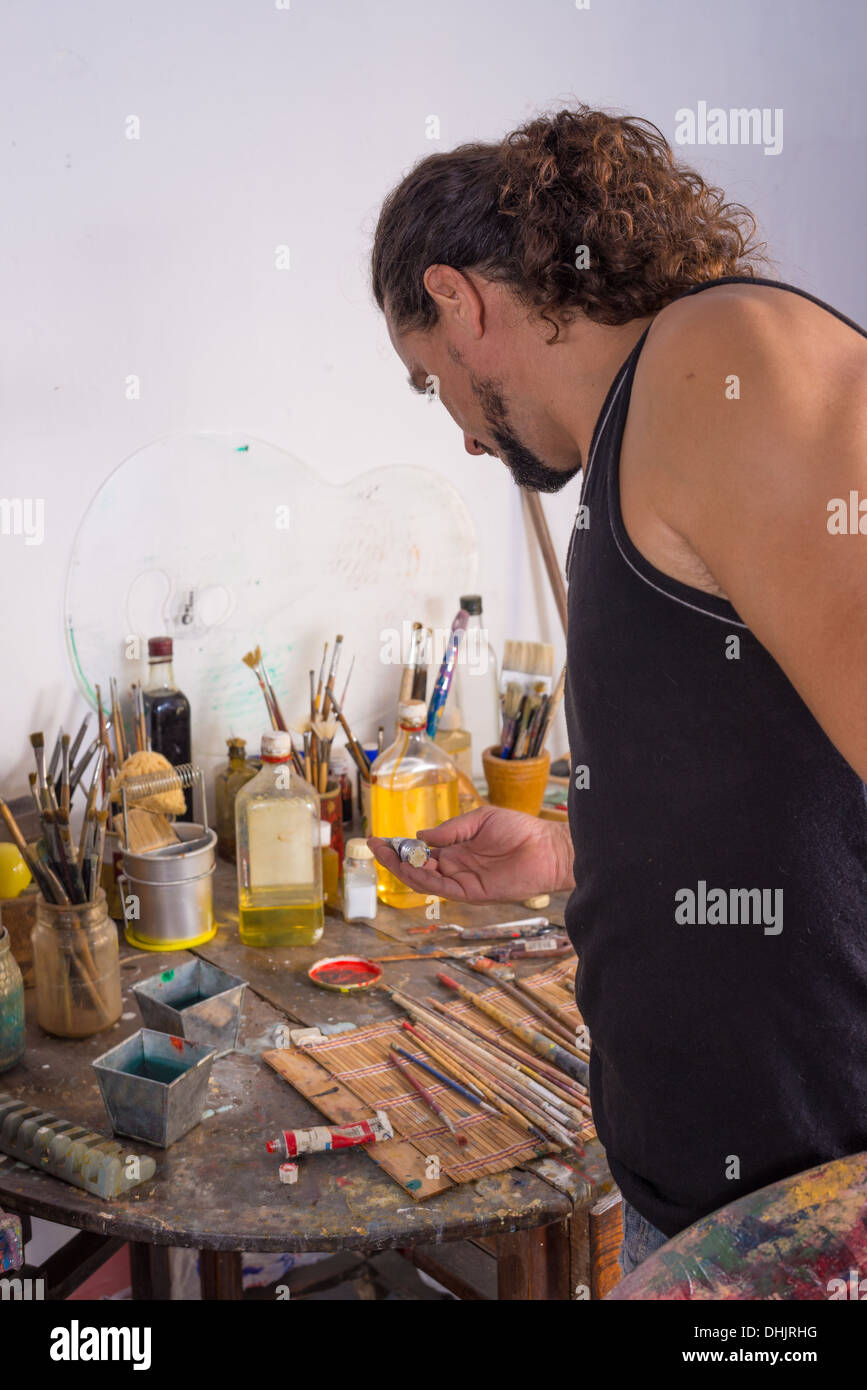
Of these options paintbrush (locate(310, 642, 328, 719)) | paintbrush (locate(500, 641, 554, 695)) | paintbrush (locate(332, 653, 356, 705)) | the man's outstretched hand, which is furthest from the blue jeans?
paintbrush (locate(332, 653, 356, 705))

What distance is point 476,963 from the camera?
1.55 m

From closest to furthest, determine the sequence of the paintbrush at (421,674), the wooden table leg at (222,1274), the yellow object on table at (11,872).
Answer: the yellow object on table at (11,872) → the wooden table leg at (222,1274) → the paintbrush at (421,674)

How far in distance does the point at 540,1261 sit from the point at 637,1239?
24 centimetres

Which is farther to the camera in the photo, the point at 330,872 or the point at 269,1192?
the point at 330,872

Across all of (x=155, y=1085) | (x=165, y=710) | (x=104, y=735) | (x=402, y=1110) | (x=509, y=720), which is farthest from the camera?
(x=509, y=720)

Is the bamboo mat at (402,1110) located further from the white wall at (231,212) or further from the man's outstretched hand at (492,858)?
the white wall at (231,212)

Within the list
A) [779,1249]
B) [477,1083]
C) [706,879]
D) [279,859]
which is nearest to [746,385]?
[706,879]

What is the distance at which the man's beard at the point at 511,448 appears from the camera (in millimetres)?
1146

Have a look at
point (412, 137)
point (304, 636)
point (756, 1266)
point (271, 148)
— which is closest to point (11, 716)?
point (304, 636)

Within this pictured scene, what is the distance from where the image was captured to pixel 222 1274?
1811 millimetres

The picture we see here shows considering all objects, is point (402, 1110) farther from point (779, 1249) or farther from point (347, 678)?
point (347, 678)

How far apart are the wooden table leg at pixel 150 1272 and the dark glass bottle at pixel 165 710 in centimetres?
78

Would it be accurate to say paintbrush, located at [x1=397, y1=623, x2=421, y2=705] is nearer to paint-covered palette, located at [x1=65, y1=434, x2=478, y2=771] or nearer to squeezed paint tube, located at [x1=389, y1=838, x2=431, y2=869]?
paint-covered palette, located at [x1=65, y1=434, x2=478, y2=771]

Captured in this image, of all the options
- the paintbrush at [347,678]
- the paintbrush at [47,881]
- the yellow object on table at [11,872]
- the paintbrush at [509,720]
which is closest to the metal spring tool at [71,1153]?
the paintbrush at [47,881]
